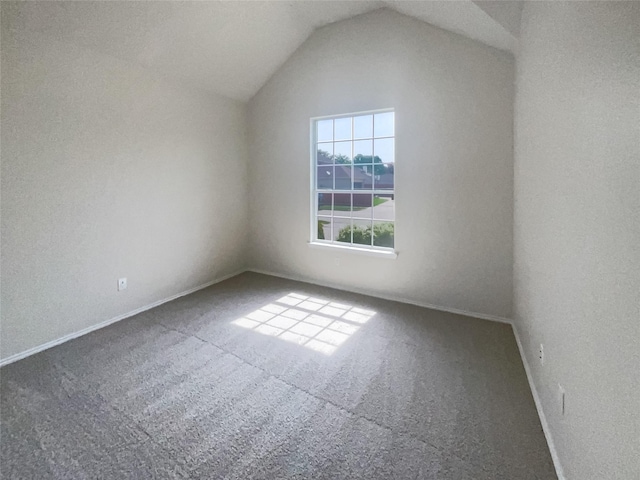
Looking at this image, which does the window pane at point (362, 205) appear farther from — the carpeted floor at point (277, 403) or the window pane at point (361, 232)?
the carpeted floor at point (277, 403)

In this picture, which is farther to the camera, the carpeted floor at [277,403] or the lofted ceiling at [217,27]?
the lofted ceiling at [217,27]

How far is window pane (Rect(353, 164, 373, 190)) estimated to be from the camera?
3.88 metres

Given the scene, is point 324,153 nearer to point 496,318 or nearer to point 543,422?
point 496,318

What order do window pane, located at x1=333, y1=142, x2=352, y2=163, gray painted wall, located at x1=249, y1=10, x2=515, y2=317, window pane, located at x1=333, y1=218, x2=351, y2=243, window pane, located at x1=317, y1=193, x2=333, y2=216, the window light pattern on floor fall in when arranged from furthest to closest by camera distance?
window pane, located at x1=317, y1=193, x2=333, y2=216 < window pane, located at x1=333, y1=218, x2=351, y2=243 < window pane, located at x1=333, y1=142, x2=352, y2=163 < gray painted wall, located at x1=249, y1=10, x2=515, y2=317 < the window light pattern on floor

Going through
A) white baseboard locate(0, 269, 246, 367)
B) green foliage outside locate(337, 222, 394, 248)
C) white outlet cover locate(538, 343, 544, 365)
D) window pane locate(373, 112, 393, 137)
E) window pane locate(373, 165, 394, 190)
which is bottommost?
white baseboard locate(0, 269, 246, 367)

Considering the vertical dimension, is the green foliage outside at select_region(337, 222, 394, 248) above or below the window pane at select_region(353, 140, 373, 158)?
below

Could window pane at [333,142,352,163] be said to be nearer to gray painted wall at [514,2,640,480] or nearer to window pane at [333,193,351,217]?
window pane at [333,193,351,217]

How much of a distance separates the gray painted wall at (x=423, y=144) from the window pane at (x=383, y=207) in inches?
5.4

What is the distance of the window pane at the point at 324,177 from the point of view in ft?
13.8

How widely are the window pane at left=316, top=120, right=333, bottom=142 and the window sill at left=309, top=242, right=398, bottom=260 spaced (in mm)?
1382

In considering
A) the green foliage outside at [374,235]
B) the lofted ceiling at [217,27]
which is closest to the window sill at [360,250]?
the green foliage outside at [374,235]

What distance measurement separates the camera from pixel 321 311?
3422 mm

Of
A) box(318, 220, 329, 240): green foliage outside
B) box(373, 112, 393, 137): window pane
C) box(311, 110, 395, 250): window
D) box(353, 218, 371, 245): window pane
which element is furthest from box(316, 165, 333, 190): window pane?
box(373, 112, 393, 137): window pane

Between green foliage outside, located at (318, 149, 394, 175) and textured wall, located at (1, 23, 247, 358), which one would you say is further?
green foliage outside, located at (318, 149, 394, 175)
